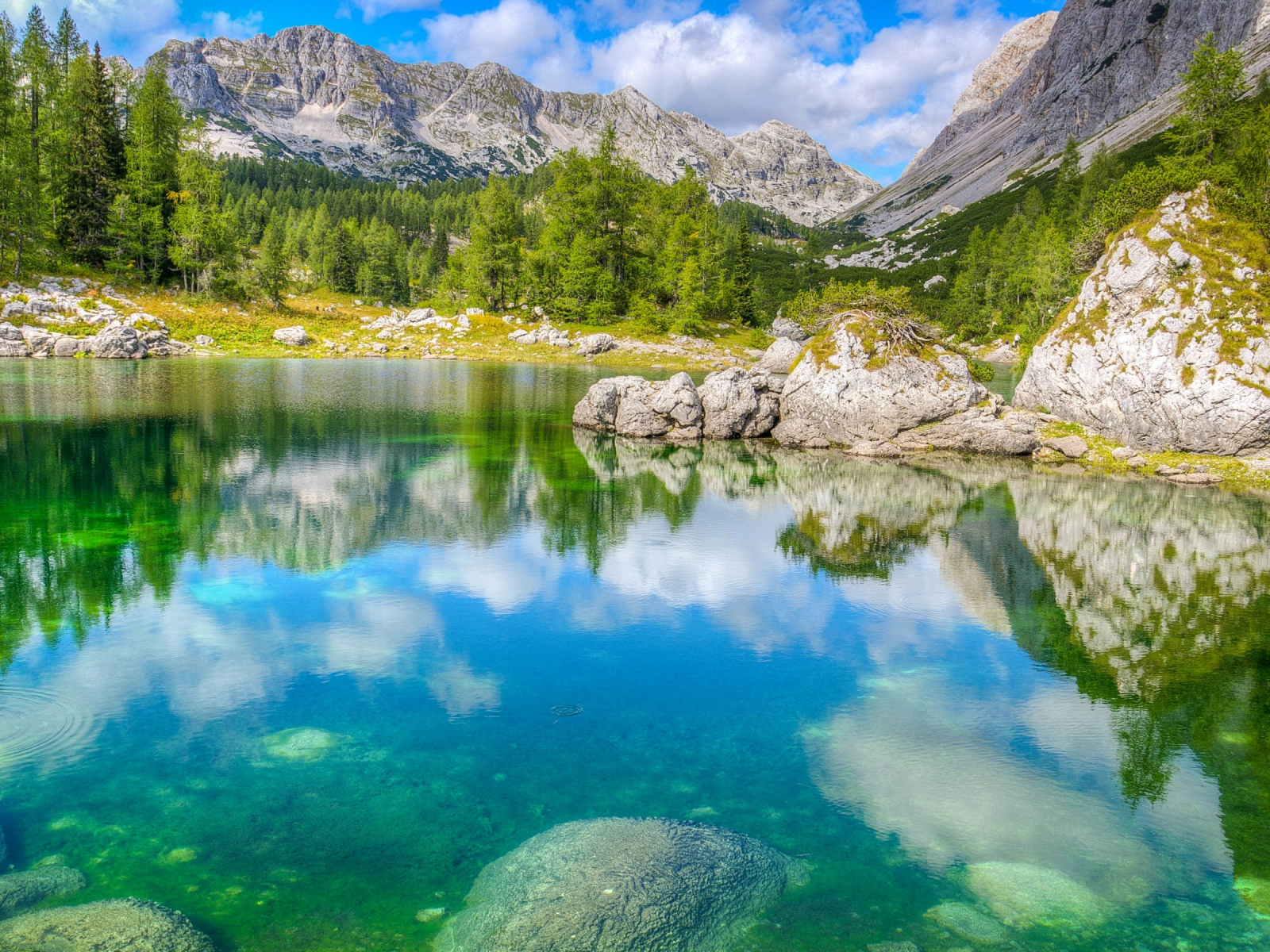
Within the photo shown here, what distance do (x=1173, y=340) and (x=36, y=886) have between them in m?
38.5

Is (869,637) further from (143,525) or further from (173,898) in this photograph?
(143,525)

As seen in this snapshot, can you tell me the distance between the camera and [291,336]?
77500 millimetres

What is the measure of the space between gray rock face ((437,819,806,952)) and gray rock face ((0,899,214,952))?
2327 millimetres

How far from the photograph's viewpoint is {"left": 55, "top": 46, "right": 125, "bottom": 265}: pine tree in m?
74.2

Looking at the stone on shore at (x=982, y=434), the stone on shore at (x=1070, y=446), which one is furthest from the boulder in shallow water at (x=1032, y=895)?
the stone on shore at (x=1070, y=446)

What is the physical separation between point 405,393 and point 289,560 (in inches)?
1337

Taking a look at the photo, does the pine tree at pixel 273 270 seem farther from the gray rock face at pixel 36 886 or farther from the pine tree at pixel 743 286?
the gray rock face at pixel 36 886

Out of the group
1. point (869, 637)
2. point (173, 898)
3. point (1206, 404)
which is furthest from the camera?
point (1206, 404)

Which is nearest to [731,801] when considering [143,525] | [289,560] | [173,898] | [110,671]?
[173,898]

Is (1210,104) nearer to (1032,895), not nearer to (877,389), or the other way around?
(877,389)

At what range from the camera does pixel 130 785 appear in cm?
927

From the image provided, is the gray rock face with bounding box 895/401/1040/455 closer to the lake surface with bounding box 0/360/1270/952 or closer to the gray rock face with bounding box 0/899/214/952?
the lake surface with bounding box 0/360/1270/952

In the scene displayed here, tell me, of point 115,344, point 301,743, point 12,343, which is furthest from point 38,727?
point 12,343

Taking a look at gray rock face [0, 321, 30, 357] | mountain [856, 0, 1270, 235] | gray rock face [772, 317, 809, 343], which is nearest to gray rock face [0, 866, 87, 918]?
gray rock face [0, 321, 30, 357]
